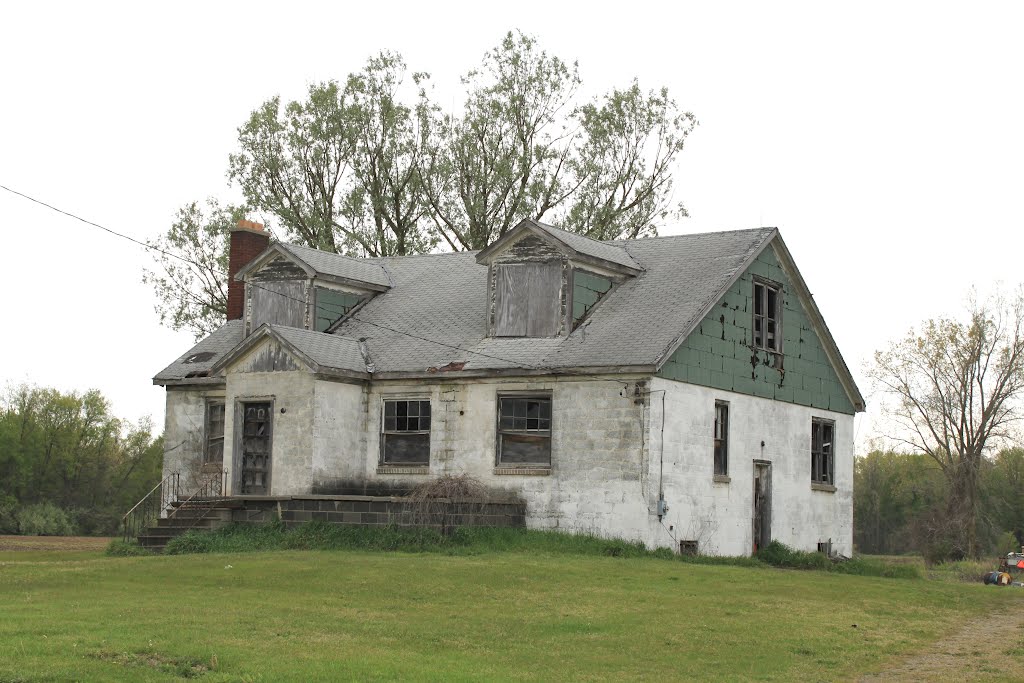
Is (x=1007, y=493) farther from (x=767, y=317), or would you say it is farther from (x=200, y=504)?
(x=200, y=504)

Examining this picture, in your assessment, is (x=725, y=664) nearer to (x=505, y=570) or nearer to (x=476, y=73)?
(x=505, y=570)

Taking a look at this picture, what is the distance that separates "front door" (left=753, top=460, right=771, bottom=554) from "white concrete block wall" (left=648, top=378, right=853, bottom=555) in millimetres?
164

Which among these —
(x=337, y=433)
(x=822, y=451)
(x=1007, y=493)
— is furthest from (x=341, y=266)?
(x=1007, y=493)

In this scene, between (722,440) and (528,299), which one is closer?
(722,440)

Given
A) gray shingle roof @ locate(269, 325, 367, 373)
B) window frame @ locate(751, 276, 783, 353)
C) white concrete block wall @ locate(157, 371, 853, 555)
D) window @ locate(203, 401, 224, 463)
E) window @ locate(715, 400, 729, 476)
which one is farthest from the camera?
window @ locate(203, 401, 224, 463)

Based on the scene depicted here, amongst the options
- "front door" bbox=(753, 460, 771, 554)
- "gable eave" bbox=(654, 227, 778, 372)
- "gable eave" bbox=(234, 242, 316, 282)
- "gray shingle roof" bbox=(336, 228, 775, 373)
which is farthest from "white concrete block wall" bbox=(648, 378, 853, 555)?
"gable eave" bbox=(234, 242, 316, 282)

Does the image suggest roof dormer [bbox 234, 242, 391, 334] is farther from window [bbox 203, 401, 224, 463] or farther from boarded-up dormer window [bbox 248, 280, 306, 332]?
window [bbox 203, 401, 224, 463]

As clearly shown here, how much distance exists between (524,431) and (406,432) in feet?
9.74

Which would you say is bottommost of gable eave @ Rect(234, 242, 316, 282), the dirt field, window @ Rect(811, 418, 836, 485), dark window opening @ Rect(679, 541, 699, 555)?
the dirt field

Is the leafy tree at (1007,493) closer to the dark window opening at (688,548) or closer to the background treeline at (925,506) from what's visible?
the background treeline at (925,506)

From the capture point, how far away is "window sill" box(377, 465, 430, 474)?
28.5m

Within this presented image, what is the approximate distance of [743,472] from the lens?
28.9m

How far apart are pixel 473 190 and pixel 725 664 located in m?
33.6

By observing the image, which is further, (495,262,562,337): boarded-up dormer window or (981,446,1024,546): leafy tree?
(981,446,1024,546): leafy tree
